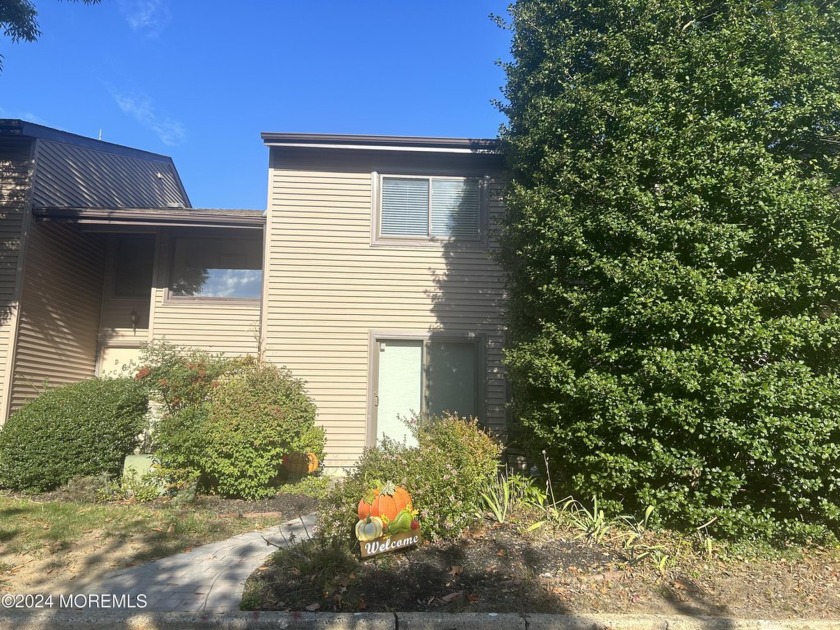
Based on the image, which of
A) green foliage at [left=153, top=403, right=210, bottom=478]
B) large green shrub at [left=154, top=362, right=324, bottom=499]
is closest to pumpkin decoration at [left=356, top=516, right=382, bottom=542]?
large green shrub at [left=154, top=362, right=324, bottom=499]

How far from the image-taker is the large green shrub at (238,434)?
6508mm

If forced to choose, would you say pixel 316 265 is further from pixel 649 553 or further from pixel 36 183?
pixel 649 553

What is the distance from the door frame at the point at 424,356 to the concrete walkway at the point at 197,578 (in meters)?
3.60

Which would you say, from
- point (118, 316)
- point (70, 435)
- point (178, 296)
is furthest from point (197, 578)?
point (118, 316)

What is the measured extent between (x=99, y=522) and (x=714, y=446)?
6.14 metres

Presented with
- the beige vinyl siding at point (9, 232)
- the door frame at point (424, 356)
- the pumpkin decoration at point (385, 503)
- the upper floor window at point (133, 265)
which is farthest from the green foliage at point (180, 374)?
the pumpkin decoration at point (385, 503)

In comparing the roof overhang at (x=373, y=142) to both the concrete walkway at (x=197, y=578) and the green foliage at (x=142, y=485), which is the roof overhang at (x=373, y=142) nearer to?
the green foliage at (x=142, y=485)

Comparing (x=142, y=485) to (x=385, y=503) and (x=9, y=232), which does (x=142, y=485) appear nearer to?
(x=385, y=503)

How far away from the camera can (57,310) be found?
31.2 feet

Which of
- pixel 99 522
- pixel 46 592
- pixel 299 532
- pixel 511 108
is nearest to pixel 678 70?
pixel 511 108

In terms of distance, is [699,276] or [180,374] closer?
[699,276]

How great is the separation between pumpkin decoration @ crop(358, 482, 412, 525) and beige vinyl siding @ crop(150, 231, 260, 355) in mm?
Answer: 5647

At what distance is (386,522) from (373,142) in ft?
22.2

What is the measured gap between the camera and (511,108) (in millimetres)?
7195
